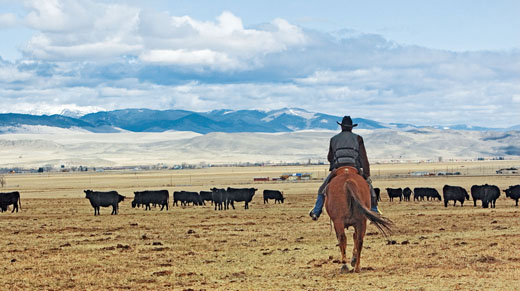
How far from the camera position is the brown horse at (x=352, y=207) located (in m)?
13.0

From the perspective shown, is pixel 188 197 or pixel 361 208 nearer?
pixel 361 208

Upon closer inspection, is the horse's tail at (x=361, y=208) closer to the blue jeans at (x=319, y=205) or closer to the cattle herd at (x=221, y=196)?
the blue jeans at (x=319, y=205)

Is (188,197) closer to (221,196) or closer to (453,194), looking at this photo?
(221,196)

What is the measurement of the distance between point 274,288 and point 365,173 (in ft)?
11.7

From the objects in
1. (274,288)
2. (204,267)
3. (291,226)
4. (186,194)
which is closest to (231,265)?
(204,267)

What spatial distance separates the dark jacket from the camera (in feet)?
46.1

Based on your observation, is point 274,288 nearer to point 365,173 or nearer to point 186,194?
point 365,173

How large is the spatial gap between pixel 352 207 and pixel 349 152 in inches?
53.8

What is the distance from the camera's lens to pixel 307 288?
37.7ft

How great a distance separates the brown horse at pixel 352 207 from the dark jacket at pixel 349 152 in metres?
0.41

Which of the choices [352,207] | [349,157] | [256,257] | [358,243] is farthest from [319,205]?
[256,257]

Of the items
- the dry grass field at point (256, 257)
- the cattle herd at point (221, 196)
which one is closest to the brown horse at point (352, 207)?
the dry grass field at point (256, 257)

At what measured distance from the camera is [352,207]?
43.3ft

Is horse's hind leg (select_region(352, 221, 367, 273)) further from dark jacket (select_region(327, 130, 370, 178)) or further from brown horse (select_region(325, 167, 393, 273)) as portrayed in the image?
dark jacket (select_region(327, 130, 370, 178))
